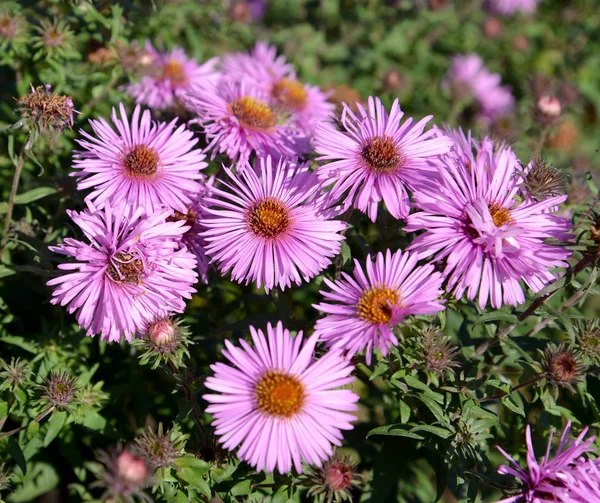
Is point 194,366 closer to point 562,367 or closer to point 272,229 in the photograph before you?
point 272,229

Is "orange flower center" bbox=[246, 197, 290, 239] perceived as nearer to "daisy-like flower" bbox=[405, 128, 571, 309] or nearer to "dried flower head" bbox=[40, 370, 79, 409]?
"daisy-like flower" bbox=[405, 128, 571, 309]

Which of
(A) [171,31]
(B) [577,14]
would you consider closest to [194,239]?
(A) [171,31]

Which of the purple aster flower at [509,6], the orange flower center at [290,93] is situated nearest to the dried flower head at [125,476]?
the orange flower center at [290,93]

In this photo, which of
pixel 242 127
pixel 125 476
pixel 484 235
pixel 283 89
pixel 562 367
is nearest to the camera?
pixel 125 476

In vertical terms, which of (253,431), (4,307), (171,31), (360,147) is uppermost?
(171,31)

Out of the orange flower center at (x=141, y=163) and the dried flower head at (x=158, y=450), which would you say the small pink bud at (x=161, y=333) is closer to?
the dried flower head at (x=158, y=450)

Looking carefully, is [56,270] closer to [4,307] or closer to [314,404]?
[4,307]

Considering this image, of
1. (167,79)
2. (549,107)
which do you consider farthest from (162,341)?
(549,107)
